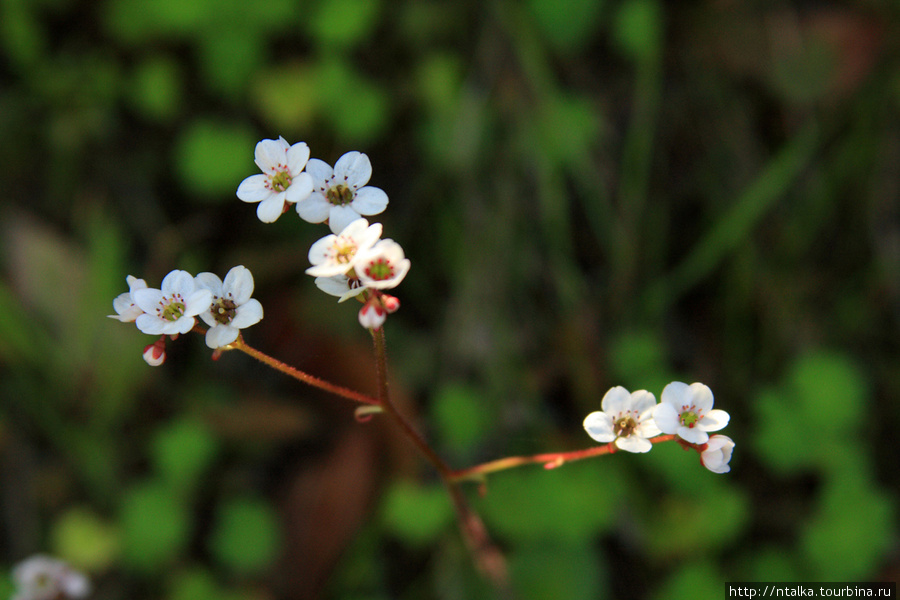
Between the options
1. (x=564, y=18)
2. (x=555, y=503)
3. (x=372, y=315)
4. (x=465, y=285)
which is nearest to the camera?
(x=372, y=315)

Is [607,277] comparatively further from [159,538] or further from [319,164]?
[159,538]

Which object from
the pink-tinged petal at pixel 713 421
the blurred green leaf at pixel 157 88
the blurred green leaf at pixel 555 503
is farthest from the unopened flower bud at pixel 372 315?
the blurred green leaf at pixel 157 88

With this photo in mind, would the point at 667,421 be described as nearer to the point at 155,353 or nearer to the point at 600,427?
the point at 600,427

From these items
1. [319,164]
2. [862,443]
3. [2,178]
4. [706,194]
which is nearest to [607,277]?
[706,194]

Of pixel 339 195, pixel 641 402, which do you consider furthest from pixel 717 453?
pixel 339 195

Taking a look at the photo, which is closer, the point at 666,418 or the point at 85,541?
the point at 666,418

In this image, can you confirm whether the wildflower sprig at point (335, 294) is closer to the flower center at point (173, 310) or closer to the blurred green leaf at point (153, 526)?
the flower center at point (173, 310)
